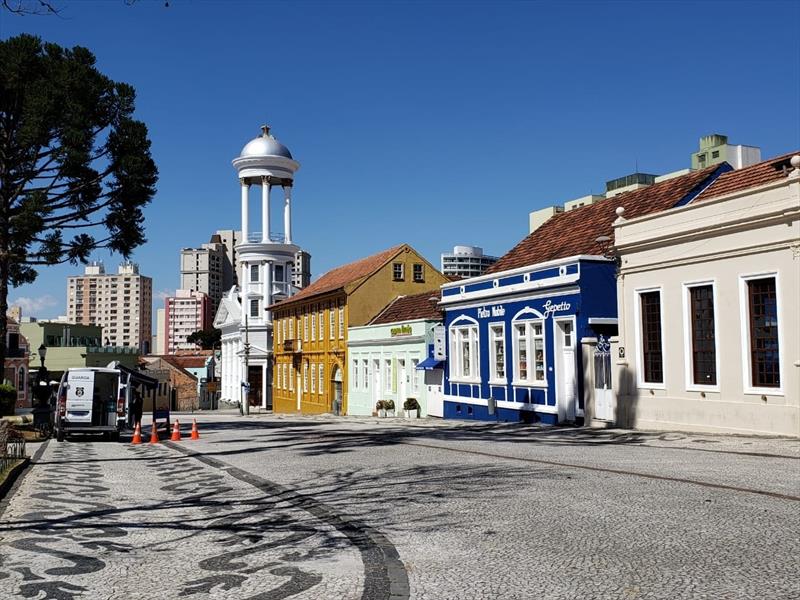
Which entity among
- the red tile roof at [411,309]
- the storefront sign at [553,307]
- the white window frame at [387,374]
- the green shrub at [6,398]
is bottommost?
the green shrub at [6,398]

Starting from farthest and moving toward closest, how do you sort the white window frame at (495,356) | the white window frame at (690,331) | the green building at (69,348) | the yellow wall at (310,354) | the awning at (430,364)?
the green building at (69,348), the yellow wall at (310,354), the awning at (430,364), the white window frame at (495,356), the white window frame at (690,331)

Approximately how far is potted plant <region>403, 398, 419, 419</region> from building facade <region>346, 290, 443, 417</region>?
26 centimetres

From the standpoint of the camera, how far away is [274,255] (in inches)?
2768

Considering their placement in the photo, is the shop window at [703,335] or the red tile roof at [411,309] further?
the red tile roof at [411,309]

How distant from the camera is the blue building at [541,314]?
25562 mm

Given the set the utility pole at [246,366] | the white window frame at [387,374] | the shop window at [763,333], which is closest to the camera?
the shop window at [763,333]

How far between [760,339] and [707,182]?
862cm

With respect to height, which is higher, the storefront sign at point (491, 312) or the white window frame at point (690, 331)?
the storefront sign at point (491, 312)

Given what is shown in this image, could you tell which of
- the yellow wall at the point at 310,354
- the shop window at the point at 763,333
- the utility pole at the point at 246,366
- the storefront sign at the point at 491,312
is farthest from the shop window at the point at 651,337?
the utility pole at the point at 246,366

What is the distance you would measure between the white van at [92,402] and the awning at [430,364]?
46.8 ft

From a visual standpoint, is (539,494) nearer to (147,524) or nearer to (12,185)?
(147,524)

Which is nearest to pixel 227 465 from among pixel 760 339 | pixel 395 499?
pixel 395 499

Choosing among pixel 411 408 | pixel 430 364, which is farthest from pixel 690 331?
pixel 411 408

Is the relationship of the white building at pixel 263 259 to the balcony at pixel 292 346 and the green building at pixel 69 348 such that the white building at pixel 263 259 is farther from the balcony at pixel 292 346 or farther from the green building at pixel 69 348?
the green building at pixel 69 348
